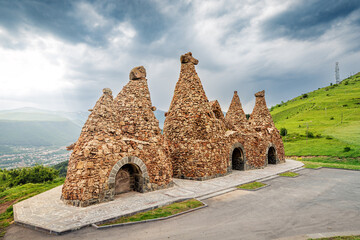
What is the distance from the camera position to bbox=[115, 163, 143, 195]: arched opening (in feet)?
37.3

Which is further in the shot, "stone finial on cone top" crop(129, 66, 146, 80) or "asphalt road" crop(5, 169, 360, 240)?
"stone finial on cone top" crop(129, 66, 146, 80)

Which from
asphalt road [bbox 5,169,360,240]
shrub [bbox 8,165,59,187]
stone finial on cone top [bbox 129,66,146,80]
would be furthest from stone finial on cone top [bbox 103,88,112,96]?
shrub [bbox 8,165,59,187]

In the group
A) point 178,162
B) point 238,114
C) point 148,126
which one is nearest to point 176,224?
point 148,126

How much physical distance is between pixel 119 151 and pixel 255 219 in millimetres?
6944

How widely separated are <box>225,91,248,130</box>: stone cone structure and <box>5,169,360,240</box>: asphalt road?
11129 millimetres

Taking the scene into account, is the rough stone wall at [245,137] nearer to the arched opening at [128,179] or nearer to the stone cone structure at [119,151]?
the stone cone structure at [119,151]

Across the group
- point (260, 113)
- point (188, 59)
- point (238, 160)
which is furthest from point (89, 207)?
point (260, 113)

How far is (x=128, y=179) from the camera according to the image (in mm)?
11875

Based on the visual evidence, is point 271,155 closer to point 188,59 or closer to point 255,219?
point 188,59

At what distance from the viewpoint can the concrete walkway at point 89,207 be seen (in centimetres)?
738

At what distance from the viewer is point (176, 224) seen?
7.52 meters

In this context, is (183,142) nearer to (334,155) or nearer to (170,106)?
(170,106)

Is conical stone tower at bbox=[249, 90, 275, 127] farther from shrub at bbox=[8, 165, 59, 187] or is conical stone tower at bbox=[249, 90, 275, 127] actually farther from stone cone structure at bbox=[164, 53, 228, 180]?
shrub at bbox=[8, 165, 59, 187]

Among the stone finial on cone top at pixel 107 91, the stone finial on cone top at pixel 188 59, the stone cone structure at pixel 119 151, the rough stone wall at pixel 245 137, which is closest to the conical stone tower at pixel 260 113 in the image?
the rough stone wall at pixel 245 137
